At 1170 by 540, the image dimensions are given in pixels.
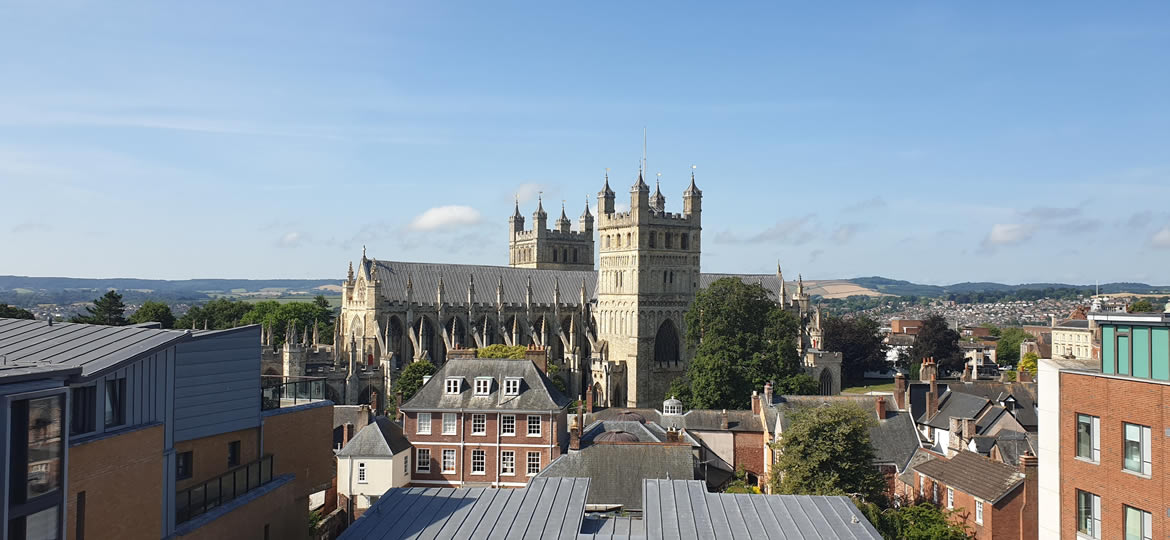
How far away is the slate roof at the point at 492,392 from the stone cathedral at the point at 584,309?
37871 millimetres

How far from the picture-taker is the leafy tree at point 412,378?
73688 mm

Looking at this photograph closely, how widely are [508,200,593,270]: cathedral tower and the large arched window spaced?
25737 millimetres

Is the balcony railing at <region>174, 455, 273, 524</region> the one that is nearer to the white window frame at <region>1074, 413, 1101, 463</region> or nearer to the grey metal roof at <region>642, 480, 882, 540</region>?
the grey metal roof at <region>642, 480, 882, 540</region>

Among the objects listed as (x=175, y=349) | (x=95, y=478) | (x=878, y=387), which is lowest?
(x=878, y=387)

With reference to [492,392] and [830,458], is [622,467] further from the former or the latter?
[492,392]

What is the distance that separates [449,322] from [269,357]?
17.9 m

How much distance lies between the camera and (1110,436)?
86.8ft

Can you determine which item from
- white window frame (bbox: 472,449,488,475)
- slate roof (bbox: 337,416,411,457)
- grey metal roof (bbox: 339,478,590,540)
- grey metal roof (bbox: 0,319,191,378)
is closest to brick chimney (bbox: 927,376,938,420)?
white window frame (bbox: 472,449,488,475)

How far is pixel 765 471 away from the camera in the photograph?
51469 millimetres

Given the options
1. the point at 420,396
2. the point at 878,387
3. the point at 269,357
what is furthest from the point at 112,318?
the point at 878,387

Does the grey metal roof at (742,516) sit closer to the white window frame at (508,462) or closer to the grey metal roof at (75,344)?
the grey metal roof at (75,344)

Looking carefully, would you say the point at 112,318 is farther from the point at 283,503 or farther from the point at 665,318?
the point at 283,503

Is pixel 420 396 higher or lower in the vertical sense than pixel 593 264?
lower

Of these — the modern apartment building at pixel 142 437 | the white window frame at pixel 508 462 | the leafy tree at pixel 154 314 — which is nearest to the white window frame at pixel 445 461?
the white window frame at pixel 508 462
